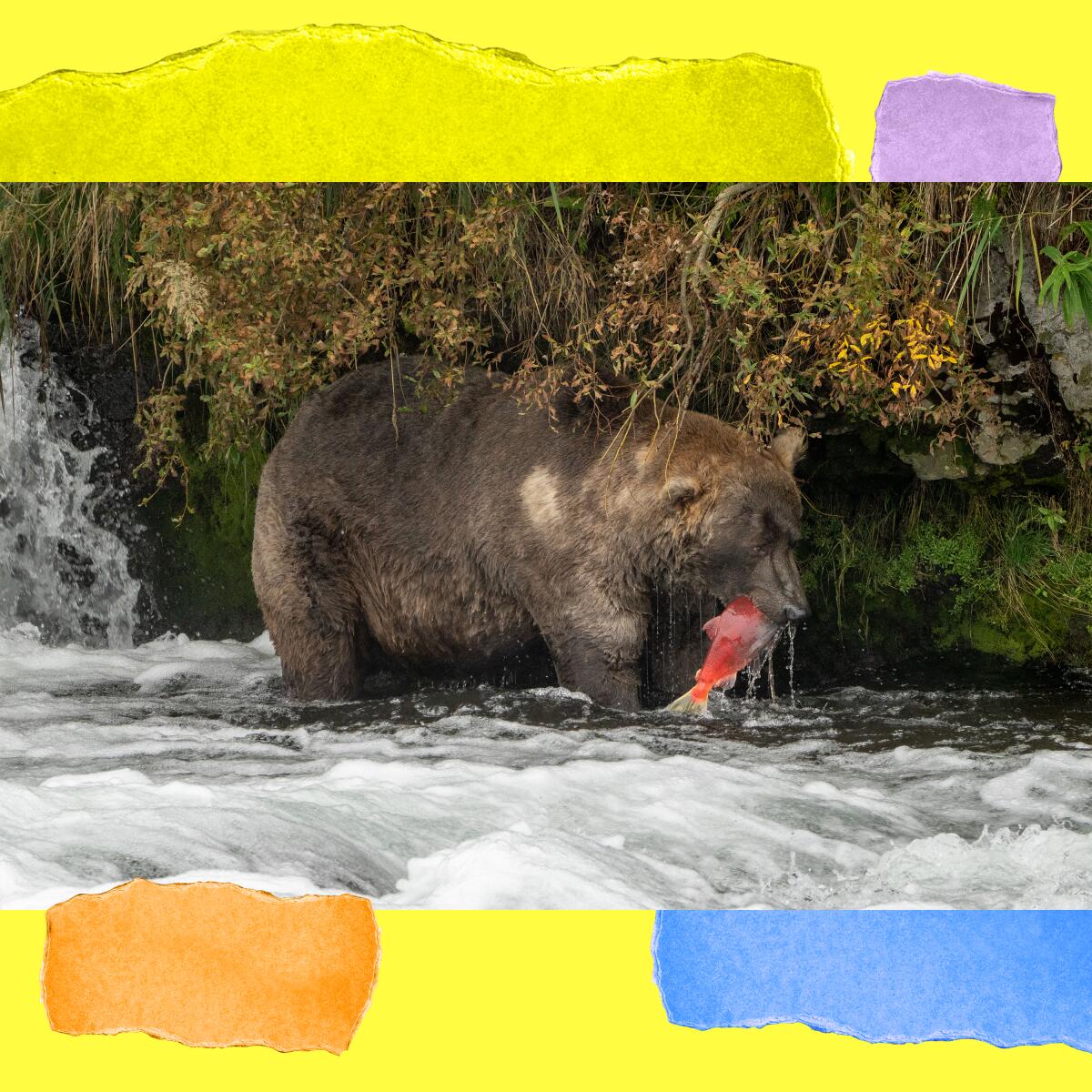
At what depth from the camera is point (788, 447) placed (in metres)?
6.07

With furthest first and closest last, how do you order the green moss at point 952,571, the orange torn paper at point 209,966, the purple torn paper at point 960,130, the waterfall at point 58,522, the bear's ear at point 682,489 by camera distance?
the waterfall at point 58,522 < the green moss at point 952,571 < the bear's ear at point 682,489 < the purple torn paper at point 960,130 < the orange torn paper at point 209,966

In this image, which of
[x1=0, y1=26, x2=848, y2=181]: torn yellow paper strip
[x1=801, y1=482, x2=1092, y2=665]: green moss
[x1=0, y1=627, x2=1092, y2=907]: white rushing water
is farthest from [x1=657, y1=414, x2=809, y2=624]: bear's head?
[x1=0, y1=26, x2=848, y2=181]: torn yellow paper strip

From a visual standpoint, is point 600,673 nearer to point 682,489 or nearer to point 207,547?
point 682,489

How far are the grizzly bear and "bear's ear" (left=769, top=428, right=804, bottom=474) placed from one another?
1cm

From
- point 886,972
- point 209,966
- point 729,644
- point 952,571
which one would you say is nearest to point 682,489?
point 729,644

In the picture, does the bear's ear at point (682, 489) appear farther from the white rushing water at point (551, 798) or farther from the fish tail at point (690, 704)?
the white rushing water at point (551, 798)

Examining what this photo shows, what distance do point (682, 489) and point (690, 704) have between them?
79 centimetres

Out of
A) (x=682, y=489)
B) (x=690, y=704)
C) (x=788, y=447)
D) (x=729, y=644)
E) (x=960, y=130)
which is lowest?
(x=690, y=704)

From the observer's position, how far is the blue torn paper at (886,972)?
3961 mm

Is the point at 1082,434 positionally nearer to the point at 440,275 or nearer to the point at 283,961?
the point at 440,275

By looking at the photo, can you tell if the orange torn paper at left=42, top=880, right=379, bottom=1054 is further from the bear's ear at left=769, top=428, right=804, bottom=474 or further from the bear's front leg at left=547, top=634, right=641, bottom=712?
the bear's ear at left=769, top=428, right=804, bottom=474

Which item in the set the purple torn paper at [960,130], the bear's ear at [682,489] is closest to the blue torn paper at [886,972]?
the purple torn paper at [960,130]

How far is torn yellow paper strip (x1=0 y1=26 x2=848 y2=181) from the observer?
169 inches

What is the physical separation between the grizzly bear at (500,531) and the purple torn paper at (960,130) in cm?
178
